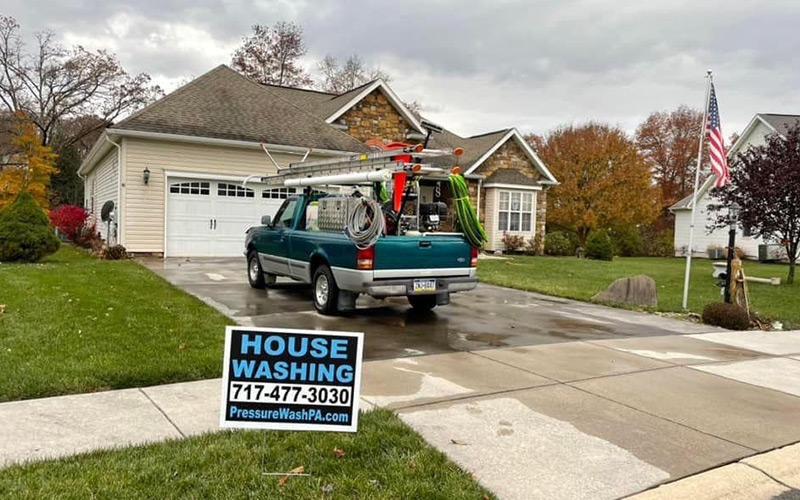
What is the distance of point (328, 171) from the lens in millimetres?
10023

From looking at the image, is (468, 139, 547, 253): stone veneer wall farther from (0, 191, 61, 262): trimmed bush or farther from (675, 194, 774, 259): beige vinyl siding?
(0, 191, 61, 262): trimmed bush

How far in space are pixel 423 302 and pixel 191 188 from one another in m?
10.8

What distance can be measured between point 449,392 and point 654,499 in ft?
7.16

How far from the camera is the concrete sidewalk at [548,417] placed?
12.5 feet

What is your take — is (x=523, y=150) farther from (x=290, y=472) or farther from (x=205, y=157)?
(x=290, y=472)

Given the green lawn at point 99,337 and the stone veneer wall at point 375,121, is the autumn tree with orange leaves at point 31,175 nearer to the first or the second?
the stone veneer wall at point 375,121

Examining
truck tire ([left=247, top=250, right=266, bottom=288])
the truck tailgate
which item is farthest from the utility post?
truck tire ([left=247, top=250, right=266, bottom=288])

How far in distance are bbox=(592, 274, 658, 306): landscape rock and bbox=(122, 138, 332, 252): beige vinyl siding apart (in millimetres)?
11905

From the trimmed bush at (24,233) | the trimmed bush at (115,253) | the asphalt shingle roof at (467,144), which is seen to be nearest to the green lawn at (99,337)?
the trimmed bush at (24,233)

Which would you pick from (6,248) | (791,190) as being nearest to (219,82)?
(6,248)

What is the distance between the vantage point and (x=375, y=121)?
80.5 feet

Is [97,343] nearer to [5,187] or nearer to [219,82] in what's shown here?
[219,82]

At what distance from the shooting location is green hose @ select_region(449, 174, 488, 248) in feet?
29.1

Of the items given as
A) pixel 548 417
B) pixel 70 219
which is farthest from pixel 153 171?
pixel 548 417
